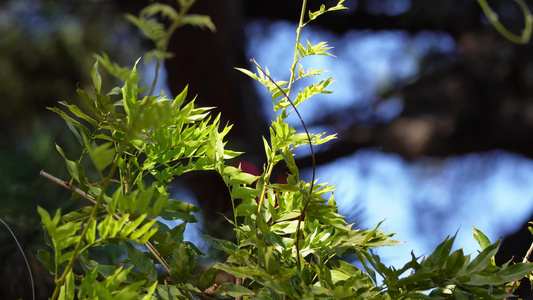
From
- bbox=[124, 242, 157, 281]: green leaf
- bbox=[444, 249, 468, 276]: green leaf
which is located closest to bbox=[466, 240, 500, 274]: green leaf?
bbox=[444, 249, 468, 276]: green leaf

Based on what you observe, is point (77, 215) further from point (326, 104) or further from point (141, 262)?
point (326, 104)

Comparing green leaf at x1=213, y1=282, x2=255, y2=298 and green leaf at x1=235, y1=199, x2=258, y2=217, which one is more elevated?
green leaf at x1=235, y1=199, x2=258, y2=217

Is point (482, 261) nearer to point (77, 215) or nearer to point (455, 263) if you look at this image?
point (455, 263)

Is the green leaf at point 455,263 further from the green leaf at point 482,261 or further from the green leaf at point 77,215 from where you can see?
the green leaf at point 77,215

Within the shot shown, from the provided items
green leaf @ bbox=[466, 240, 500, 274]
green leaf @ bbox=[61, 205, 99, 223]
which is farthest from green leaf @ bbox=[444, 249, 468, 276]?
green leaf @ bbox=[61, 205, 99, 223]

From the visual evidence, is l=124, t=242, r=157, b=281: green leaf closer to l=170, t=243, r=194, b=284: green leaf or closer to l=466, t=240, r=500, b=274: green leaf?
l=170, t=243, r=194, b=284: green leaf

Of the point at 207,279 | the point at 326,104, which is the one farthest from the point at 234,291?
the point at 326,104

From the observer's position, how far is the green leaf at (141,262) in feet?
0.60

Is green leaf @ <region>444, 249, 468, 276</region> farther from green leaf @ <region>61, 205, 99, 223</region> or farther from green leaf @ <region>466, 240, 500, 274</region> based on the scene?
green leaf @ <region>61, 205, 99, 223</region>

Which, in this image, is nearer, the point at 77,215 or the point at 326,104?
the point at 77,215

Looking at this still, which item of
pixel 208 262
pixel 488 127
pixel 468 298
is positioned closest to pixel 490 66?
pixel 488 127

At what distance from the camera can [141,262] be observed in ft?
0.61

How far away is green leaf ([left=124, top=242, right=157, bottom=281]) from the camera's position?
0.60 feet

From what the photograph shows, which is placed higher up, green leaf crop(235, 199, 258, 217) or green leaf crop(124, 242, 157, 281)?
green leaf crop(235, 199, 258, 217)
